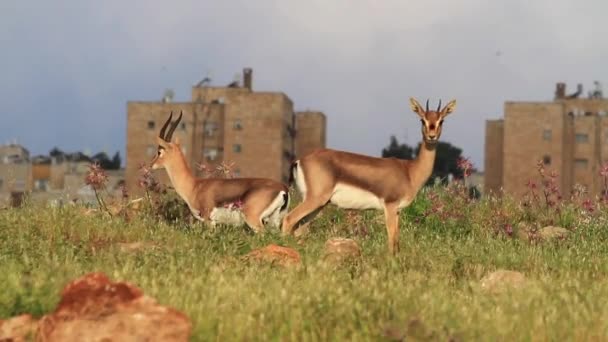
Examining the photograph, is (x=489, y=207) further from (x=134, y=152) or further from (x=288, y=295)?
(x=134, y=152)

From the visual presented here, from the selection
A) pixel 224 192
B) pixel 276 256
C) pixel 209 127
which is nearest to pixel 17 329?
pixel 276 256

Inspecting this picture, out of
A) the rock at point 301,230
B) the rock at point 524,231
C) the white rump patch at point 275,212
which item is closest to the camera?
the rock at point 301,230

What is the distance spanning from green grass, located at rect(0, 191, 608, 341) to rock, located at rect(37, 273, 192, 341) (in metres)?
0.45

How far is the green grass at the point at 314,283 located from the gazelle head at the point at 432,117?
141cm

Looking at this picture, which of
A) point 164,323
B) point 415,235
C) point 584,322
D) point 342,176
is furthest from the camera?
point 415,235

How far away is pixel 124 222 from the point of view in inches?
588

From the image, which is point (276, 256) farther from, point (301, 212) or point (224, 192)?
point (224, 192)

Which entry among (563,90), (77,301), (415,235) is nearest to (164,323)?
(77,301)

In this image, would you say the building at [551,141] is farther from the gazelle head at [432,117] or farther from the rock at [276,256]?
the rock at [276,256]

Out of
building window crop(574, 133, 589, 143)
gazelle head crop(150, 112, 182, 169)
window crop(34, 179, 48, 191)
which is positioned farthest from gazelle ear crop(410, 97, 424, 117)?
window crop(34, 179, 48, 191)

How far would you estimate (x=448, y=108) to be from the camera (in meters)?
14.6

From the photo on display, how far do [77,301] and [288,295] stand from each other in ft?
6.02

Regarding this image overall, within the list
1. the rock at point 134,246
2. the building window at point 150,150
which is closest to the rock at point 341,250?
the rock at point 134,246

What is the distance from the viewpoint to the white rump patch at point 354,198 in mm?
14406
